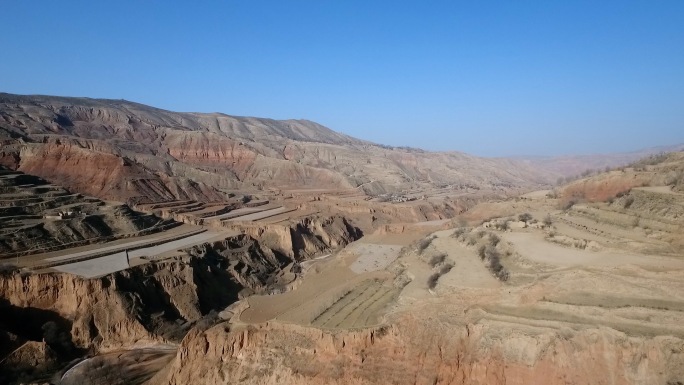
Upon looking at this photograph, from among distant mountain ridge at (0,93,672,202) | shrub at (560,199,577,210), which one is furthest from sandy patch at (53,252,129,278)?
shrub at (560,199,577,210)

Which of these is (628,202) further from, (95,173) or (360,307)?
(95,173)

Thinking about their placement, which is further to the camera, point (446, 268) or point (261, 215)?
point (261, 215)

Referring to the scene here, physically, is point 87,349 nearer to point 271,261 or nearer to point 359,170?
point 271,261

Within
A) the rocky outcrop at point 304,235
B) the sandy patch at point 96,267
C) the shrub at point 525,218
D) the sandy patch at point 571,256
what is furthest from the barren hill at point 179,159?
the sandy patch at point 571,256

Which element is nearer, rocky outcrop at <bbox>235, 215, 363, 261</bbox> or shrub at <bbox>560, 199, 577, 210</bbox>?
shrub at <bbox>560, 199, 577, 210</bbox>

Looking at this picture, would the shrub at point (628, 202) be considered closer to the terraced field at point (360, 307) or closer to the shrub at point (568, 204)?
the shrub at point (568, 204)

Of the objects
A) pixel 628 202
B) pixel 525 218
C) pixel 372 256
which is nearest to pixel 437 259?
pixel 525 218

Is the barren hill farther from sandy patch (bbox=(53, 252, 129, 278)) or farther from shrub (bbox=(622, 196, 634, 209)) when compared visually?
shrub (bbox=(622, 196, 634, 209))

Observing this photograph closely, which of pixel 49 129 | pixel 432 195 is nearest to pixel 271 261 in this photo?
pixel 432 195

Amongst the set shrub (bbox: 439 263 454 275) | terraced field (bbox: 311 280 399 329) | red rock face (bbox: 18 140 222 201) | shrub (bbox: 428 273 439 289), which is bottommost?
terraced field (bbox: 311 280 399 329)
